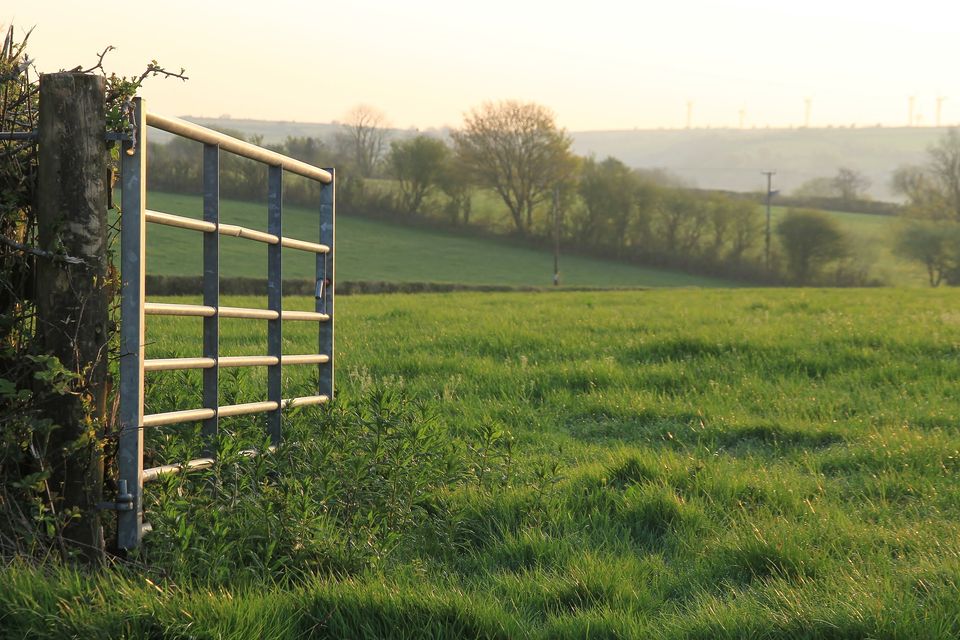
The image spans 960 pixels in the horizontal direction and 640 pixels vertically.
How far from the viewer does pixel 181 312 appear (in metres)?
4.84

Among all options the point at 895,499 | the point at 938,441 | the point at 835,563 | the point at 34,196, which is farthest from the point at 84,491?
the point at 938,441

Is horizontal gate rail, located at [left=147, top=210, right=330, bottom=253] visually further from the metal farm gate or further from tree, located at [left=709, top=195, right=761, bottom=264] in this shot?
tree, located at [left=709, top=195, right=761, bottom=264]

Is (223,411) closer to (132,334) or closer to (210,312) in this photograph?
(210,312)

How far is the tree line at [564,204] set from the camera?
6594 centimetres

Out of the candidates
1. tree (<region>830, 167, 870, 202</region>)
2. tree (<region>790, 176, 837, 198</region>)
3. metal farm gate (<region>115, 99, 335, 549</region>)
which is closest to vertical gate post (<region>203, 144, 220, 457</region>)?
metal farm gate (<region>115, 99, 335, 549</region>)

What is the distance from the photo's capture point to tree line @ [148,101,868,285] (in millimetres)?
65938

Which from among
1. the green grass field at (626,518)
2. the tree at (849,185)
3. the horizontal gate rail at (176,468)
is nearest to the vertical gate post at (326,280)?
the green grass field at (626,518)

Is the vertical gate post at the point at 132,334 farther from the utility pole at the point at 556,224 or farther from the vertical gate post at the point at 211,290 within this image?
the utility pole at the point at 556,224

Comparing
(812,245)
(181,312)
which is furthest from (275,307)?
(812,245)

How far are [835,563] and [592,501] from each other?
1.60 metres

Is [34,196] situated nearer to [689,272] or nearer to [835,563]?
[835,563]

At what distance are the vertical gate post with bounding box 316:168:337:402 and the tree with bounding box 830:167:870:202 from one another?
97026 millimetres

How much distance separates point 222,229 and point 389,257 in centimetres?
5140

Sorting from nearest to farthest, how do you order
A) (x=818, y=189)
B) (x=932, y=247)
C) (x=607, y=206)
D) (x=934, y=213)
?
(x=607, y=206) < (x=932, y=247) < (x=934, y=213) < (x=818, y=189)
